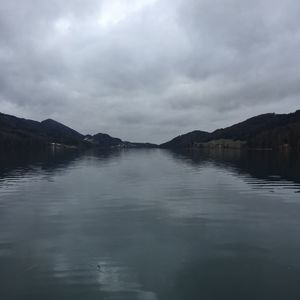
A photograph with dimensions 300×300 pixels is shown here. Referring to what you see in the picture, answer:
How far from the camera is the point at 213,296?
16.4 metres

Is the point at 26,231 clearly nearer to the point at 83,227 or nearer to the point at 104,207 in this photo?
the point at 83,227

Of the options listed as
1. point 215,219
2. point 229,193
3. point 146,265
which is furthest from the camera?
point 229,193

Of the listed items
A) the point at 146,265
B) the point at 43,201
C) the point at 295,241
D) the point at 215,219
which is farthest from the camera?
the point at 43,201

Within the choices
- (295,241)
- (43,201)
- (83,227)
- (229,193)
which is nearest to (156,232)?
(83,227)

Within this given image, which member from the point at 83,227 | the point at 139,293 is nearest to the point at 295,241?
the point at 139,293

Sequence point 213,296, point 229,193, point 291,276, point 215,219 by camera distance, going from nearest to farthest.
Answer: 1. point 213,296
2. point 291,276
3. point 215,219
4. point 229,193

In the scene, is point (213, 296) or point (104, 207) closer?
point (213, 296)

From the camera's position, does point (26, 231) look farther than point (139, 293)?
Yes

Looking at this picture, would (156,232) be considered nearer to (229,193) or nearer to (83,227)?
(83,227)

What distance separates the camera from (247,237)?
26.6m

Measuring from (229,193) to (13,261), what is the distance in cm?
3500

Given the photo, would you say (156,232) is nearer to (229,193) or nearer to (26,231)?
(26,231)

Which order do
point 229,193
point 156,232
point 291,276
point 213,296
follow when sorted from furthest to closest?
point 229,193, point 156,232, point 291,276, point 213,296

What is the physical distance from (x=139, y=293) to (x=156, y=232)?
38.4 feet
